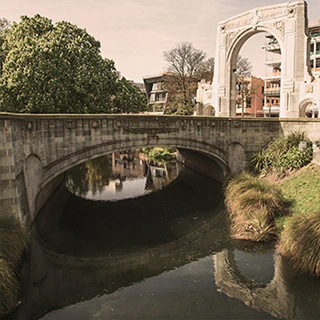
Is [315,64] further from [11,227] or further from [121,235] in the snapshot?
[11,227]

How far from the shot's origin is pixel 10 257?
8773mm

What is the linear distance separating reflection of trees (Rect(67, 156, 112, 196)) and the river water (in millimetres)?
4292

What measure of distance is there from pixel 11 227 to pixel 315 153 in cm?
1361

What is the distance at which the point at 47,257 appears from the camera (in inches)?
420

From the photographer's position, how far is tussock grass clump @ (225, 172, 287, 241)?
37.4 ft

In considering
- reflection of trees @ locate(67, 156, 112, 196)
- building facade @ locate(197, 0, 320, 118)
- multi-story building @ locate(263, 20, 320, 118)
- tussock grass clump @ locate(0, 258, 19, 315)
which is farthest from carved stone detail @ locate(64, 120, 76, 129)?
multi-story building @ locate(263, 20, 320, 118)

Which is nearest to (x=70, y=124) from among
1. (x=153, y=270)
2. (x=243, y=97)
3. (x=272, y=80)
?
(x=153, y=270)

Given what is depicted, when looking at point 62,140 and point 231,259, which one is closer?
point 231,259

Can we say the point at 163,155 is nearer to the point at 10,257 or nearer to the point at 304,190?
the point at 304,190

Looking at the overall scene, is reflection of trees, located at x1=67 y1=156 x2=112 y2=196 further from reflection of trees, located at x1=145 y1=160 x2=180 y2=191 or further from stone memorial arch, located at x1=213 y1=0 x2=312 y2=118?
stone memorial arch, located at x1=213 y1=0 x2=312 y2=118

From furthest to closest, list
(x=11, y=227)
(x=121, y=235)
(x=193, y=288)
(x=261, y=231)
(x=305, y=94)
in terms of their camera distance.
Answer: (x=305, y=94), (x=121, y=235), (x=261, y=231), (x=11, y=227), (x=193, y=288)

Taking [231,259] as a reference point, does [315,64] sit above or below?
above

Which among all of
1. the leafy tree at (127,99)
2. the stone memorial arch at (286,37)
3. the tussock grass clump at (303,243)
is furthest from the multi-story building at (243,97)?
the tussock grass clump at (303,243)

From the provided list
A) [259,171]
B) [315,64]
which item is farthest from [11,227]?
[315,64]
